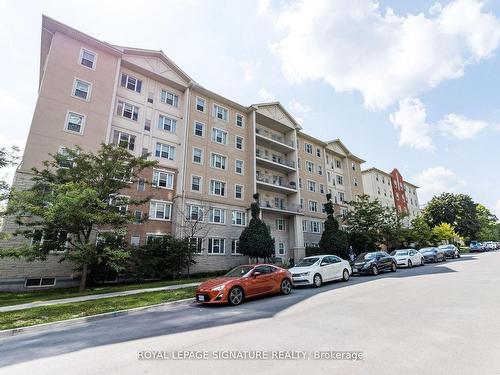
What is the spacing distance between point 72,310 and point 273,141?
89.2ft

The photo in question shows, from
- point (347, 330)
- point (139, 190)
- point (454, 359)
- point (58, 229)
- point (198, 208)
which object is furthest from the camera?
point (198, 208)

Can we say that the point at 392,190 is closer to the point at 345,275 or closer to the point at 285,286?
the point at 345,275

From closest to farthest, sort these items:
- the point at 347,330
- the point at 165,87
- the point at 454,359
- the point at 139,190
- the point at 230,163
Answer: the point at 454,359 < the point at 347,330 < the point at 139,190 < the point at 165,87 < the point at 230,163

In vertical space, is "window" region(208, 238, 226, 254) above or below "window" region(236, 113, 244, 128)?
below

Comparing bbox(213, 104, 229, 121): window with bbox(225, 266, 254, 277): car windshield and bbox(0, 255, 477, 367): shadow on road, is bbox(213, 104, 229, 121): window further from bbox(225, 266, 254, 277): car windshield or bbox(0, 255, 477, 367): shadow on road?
bbox(0, 255, 477, 367): shadow on road

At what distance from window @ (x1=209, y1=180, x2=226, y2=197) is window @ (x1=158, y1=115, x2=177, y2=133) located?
6.61 m

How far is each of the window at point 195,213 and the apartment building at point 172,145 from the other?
0.33 feet

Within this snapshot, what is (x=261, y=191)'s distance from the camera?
32250mm

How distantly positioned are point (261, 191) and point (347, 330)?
86.8 ft

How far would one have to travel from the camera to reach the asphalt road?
4.26 metres

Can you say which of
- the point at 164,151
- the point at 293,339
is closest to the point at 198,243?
the point at 164,151

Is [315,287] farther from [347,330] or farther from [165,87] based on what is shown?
[165,87]

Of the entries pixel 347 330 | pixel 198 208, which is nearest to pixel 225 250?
pixel 198 208

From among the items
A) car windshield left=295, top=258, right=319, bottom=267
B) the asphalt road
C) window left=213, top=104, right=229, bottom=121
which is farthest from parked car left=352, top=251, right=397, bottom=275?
window left=213, top=104, right=229, bottom=121
